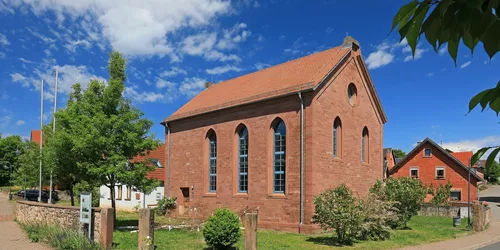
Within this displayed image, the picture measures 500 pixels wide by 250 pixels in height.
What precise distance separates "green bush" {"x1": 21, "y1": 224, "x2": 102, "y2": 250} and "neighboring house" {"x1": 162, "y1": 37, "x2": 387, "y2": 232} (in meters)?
11.2

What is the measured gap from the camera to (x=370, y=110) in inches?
1089

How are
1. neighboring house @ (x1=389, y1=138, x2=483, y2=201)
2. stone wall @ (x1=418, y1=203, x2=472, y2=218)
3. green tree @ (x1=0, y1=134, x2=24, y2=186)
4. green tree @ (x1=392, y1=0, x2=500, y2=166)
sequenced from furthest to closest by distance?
green tree @ (x1=0, y1=134, x2=24, y2=186) < neighboring house @ (x1=389, y1=138, x2=483, y2=201) < stone wall @ (x1=418, y1=203, x2=472, y2=218) < green tree @ (x1=392, y1=0, x2=500, y2=166)

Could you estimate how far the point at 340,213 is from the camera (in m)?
16.4

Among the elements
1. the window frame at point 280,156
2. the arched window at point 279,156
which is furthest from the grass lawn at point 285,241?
the arched window at point 279,156

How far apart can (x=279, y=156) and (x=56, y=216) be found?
12.3m

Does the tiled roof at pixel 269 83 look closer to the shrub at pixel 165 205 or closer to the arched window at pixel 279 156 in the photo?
the arched window at pixel 279 156

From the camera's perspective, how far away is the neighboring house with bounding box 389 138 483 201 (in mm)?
43375

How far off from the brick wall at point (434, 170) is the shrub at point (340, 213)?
105 feet

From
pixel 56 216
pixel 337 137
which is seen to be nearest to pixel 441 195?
pixel 337 137

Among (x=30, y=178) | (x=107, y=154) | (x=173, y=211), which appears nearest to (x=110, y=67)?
(x=107, y=154)

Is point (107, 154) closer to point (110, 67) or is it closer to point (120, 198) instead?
point (110, 67)

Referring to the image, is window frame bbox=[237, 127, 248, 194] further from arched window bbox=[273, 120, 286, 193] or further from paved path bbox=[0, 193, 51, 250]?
paved path bbox=[0, 193, 51, 250]

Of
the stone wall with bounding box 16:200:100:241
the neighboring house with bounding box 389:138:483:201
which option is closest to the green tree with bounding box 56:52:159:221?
the stone wall with bounding box 16:200:100:241

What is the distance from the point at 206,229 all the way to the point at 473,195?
1602 inches
